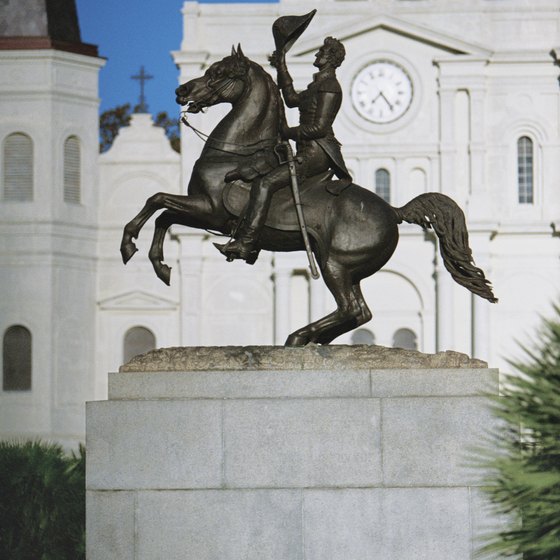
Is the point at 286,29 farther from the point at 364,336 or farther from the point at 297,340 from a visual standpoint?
the point at 364,336

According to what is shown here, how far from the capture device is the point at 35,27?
160 ft

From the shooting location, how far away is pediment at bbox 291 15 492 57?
162 feet

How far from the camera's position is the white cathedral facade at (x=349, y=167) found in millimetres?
48500

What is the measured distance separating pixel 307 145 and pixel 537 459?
5.91 m

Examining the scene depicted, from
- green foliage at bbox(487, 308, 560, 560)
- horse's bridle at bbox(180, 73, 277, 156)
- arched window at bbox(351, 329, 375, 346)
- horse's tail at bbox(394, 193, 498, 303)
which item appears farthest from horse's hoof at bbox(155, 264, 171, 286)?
arched window at bbox(351, 329, 375, 346)

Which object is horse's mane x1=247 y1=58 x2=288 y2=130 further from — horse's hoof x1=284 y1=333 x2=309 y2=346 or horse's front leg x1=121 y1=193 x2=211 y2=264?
horse's hoof x1=284 y1=333 x2=309 y2=346

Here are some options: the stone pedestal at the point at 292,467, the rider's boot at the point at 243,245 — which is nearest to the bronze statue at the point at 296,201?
the rider's boot at the point at 243,245

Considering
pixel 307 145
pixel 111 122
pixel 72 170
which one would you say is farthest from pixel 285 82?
pixel 111 122

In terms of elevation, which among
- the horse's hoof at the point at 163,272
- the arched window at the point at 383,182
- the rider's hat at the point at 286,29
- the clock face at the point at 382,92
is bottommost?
the horse's hoof at the point at 163,272

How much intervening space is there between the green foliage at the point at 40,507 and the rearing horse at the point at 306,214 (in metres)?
5.28

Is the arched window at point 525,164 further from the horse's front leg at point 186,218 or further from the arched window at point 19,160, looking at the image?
the horse's front leg at point 186,218

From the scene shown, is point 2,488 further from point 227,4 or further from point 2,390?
point 227,4

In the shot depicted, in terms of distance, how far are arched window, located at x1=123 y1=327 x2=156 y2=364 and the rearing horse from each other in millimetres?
35103

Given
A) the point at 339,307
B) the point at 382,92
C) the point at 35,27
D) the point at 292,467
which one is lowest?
the point at 292,467
